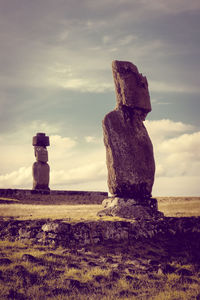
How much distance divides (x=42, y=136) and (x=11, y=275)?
70.2ft

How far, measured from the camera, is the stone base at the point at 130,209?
1173cm

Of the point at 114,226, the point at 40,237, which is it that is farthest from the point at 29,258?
the point at 114,226

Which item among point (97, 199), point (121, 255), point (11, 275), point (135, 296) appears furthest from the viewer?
point (97, 199)

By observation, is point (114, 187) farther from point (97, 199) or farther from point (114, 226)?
point (97, 199)

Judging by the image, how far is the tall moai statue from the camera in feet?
39.8

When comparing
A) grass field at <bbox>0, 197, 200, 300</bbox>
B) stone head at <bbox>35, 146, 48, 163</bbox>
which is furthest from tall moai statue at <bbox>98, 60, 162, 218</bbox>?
stone head at <bbox>35, 146, 48, 163</bbox>

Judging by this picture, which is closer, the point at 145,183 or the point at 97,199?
the point at 145,183

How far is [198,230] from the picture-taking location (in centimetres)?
1116

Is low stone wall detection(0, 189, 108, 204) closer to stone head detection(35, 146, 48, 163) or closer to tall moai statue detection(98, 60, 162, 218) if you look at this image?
stone head detection(35, 146, 48, 163)

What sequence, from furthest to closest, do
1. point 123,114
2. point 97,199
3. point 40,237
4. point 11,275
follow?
point 97,199
point 123,114
point 40,237
point 11,275

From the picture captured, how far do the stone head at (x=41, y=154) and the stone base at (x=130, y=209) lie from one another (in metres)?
15.7

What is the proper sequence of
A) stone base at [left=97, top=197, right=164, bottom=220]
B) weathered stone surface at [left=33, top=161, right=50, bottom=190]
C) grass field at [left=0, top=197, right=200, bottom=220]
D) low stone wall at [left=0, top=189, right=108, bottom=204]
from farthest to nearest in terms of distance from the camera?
1. weathered stone surface at [left=33, top=161, right=50, bottom=190]
2. low stone wall at [left=0, top=189, right=108, bottom=204]
3. grass field at [left=0, top=197, right=200, bottom=220]
4. stone base at [left=97, top=197, right=164, bottom=220]

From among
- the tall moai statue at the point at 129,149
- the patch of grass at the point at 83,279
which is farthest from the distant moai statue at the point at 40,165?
the patch of grass at the point at 83,279

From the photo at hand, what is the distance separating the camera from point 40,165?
88.8 ft
